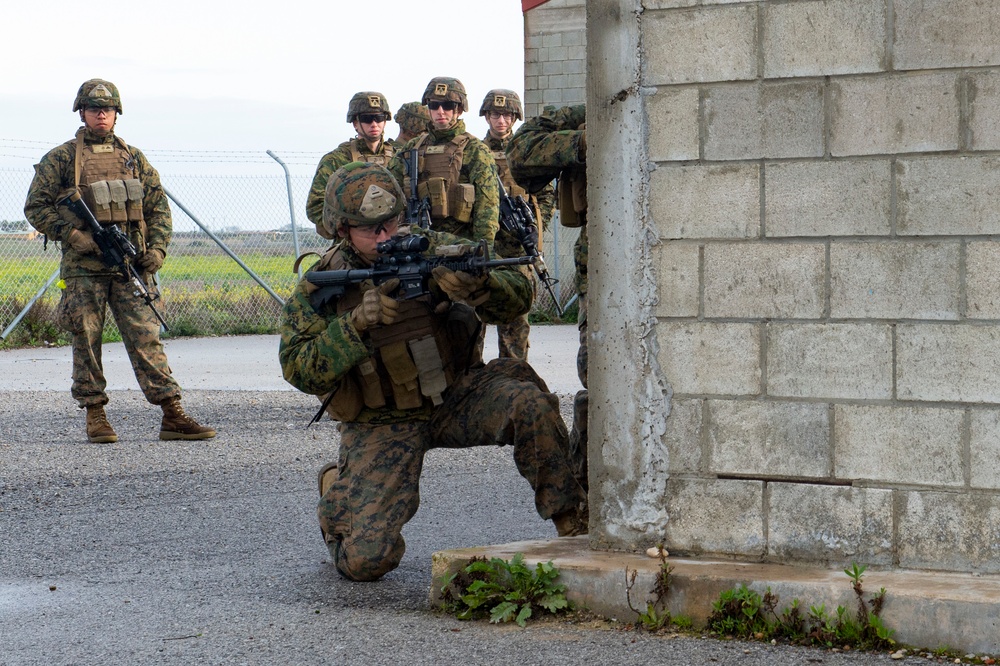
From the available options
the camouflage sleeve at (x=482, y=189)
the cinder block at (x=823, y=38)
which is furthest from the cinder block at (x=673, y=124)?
the camouflage sleeve at (x=482, y=189)

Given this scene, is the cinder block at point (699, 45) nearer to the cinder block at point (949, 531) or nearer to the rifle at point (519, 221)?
the cinder block at point (949, 531)

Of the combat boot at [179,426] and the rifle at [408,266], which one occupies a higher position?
the rifle at [408,266]

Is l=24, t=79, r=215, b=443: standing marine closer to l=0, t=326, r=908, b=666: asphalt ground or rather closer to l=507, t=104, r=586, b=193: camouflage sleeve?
l=0, t=326, r=908, b=666: asphalt ground

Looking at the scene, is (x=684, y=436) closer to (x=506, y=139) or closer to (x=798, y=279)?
(x=798, y=279)

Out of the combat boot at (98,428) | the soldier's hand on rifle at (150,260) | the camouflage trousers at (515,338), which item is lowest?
the combat boot at (98,428)

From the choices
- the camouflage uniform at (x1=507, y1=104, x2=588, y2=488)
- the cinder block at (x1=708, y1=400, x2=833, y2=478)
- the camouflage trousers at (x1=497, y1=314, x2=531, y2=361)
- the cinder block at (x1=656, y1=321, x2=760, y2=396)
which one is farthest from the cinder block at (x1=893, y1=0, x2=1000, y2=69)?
the camouflage trousers at (x1=497, y1=314, x2=531, y2=361)

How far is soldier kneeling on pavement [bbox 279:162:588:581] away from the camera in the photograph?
14.7ft

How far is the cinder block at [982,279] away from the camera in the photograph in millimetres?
3613

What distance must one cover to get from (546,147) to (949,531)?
92.8 inches

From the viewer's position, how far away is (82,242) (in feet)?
24.9

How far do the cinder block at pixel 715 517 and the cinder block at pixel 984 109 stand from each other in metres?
1.19

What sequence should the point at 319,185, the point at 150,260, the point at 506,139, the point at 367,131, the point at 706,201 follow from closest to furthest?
the point at 706,201
the point at 150,260
the point at 319,185
the point at 367,131
the point at 506,139

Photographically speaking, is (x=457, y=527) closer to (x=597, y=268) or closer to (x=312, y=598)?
(x=312, y=598)

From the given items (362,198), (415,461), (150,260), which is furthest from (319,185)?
(415,461)
